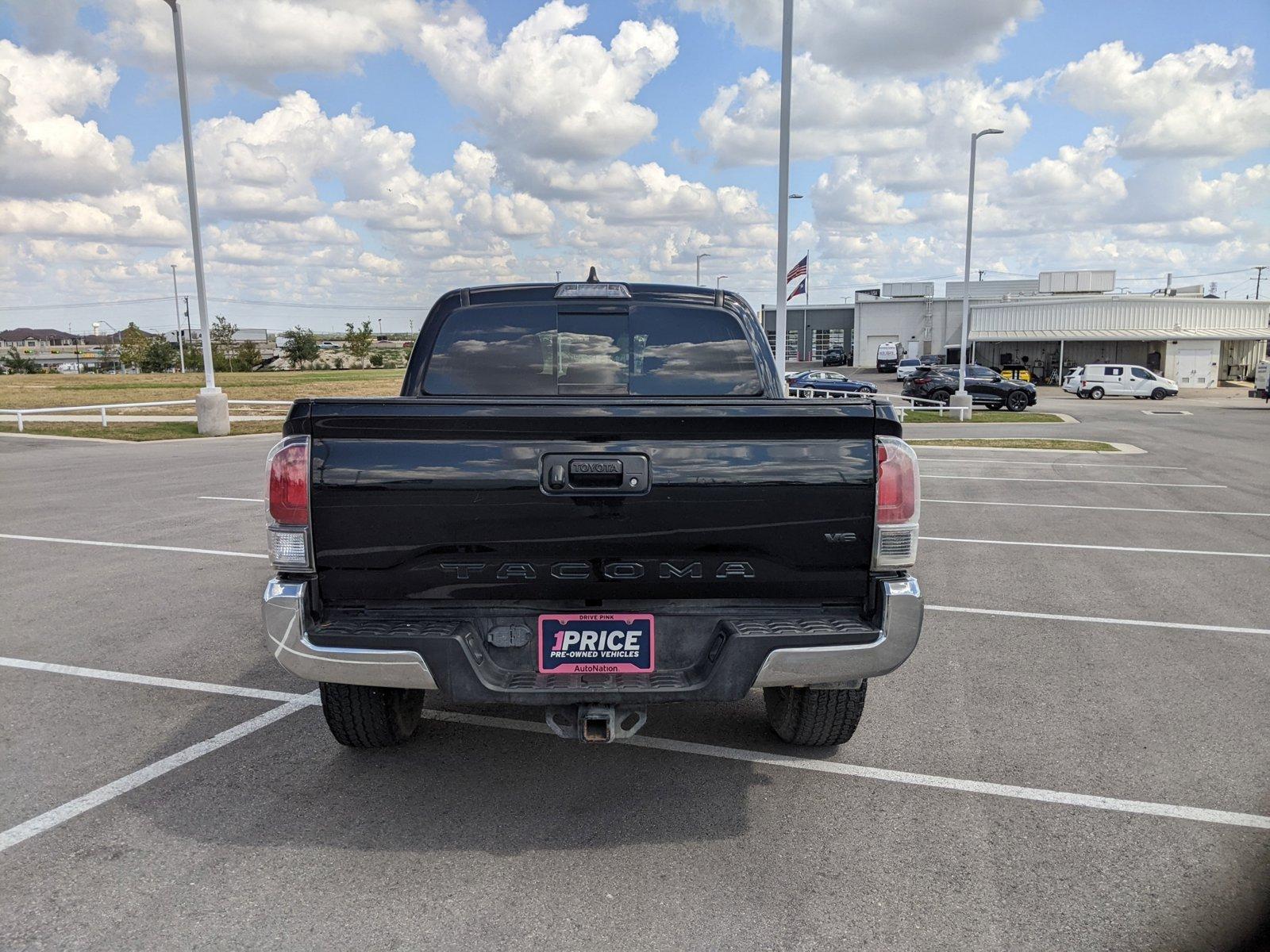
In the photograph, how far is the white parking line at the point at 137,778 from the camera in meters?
3.45

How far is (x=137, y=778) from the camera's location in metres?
3.89

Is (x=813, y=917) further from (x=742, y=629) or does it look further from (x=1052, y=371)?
(x=1052, y=371)

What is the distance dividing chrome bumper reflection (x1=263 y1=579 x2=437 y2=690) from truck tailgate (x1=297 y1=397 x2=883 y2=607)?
0.15 meters

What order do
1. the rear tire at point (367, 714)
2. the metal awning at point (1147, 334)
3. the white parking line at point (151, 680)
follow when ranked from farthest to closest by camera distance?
1. the metal awning at point (1147, 334)
2. the white parking line at point (151, 680)
3. the rear tire at point (367, 714)

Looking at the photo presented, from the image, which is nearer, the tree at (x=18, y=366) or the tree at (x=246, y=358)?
the tree at (x=246, y=358)

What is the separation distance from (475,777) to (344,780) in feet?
1.77

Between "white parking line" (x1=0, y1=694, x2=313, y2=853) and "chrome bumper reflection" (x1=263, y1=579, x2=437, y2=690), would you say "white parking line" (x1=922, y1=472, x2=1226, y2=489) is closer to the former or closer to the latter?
"white parking line" (x1=0, y1=694, x2=313, y2=853)

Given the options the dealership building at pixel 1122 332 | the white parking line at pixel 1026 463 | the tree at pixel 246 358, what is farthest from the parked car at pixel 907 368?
the tree at pixel 246 358

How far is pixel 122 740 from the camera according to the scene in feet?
14.1

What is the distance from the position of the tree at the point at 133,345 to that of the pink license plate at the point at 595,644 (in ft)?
385

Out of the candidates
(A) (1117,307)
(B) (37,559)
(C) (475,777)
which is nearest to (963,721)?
(C) (475,777)

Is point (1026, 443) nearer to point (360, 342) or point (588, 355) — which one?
point (588, 355)

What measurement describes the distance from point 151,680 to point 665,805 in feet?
10.4

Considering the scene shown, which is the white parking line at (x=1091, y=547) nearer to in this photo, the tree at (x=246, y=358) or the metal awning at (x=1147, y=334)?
the metal awning at (x=1147, y=334)
